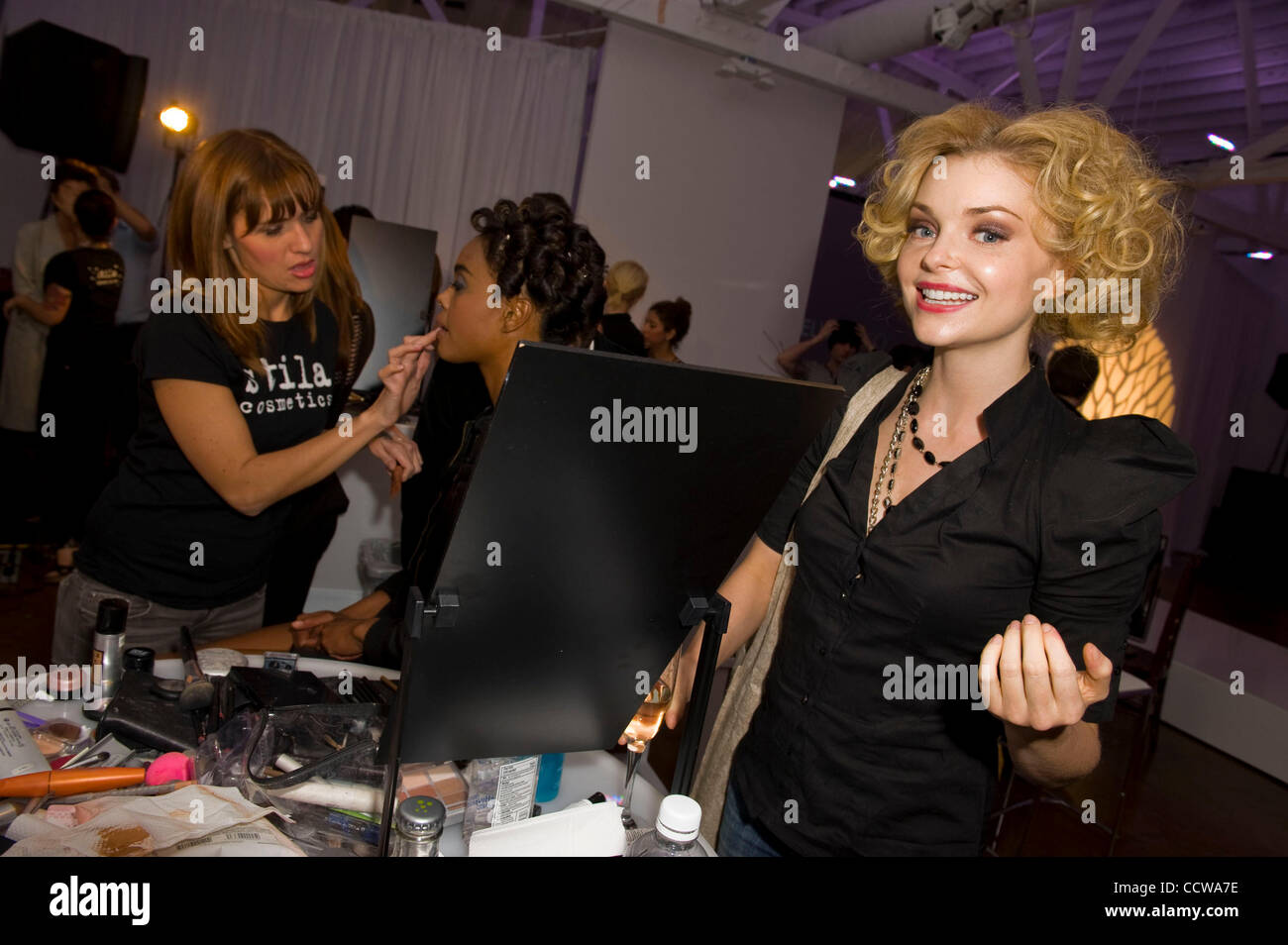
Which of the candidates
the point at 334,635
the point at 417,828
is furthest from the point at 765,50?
the point at 417,828

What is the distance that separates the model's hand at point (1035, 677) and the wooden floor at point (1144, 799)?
2257mm

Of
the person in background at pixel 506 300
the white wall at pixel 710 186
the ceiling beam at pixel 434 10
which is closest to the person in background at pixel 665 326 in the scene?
the white wall at pixel 710 186

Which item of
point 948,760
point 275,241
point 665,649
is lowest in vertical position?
point 948,760

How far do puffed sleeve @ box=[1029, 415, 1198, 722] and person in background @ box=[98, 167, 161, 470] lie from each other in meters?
4.33

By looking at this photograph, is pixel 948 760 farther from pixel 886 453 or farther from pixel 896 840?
pixel 886 453

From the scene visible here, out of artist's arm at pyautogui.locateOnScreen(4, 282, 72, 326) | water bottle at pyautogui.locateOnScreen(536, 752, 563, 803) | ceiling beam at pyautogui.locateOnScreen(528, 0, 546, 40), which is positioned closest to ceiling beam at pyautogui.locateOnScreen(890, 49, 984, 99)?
ceiling beam at pyautogui.locateOnScreen(528, 0, 546, 40)

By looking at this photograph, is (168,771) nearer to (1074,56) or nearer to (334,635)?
(334,635)

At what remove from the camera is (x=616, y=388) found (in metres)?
0.69

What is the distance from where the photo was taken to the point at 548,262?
5.48 feet

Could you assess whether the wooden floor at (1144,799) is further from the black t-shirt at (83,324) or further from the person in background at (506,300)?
the person in background at (506,300)

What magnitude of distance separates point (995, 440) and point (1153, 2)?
5995mm

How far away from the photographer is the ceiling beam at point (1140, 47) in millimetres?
4613
